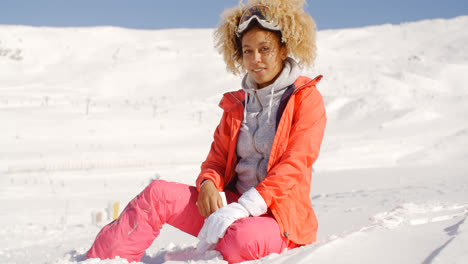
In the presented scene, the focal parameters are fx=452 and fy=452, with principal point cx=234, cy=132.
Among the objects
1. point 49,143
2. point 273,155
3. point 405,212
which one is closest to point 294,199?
point 273,155

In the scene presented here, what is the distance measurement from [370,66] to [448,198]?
70.5ft

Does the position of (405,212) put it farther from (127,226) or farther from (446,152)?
(446,152)

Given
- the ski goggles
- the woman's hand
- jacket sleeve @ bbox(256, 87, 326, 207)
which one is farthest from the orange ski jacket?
the ski goggles

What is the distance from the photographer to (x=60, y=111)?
14.7 m

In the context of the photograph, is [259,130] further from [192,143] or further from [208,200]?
[192,143]

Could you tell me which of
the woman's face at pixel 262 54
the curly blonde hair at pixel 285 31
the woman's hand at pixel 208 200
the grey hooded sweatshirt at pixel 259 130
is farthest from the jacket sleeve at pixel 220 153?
the curly blonde hair at pixel 285 31

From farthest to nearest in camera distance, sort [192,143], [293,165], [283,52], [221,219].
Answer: [192,143], [283,52], [293,165], [221,219]

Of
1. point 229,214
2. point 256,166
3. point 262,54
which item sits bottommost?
point 229,214

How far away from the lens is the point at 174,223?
2418mm

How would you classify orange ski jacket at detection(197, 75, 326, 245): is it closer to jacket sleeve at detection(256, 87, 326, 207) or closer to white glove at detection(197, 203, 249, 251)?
jacket sleeve at detection(256, 87, 326, 207)

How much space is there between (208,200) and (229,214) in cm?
18

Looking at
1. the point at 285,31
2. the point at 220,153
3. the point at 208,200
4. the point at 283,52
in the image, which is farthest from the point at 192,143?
the point at 208,200

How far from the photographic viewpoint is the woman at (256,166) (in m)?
2.17

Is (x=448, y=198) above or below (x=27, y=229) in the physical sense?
above
